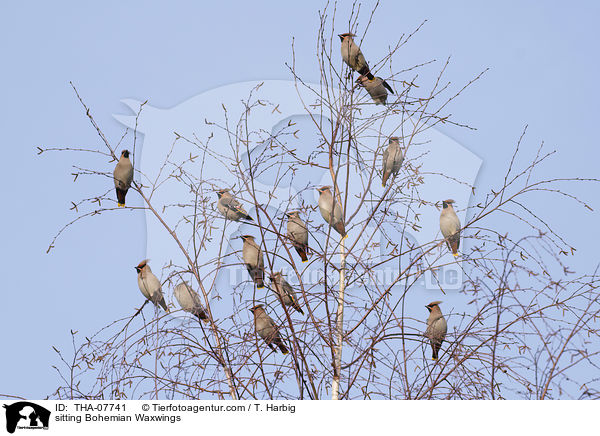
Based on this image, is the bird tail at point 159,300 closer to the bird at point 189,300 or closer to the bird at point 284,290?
the bird at point 189,300

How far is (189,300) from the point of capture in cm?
279

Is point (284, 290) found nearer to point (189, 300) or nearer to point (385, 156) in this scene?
point (189, 300)

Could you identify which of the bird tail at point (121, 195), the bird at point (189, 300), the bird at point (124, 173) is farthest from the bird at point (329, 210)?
the bird tail at point (121, 195)

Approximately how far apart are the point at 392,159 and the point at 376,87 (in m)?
0.33

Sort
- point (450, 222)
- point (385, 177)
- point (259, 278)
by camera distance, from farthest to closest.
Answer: point (450, 222) → point (385, 177) → point (259, 278)

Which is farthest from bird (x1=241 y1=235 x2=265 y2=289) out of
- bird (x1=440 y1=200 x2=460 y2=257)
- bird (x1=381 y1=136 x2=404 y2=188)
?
bird (x1=440 y1=200 x2=460 y2=257)

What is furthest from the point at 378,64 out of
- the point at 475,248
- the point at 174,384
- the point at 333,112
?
the point at 174,384

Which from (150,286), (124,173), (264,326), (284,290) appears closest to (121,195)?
(124,173)

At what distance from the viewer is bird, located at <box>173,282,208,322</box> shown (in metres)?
2.74

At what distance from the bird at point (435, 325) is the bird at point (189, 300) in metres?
0.78
